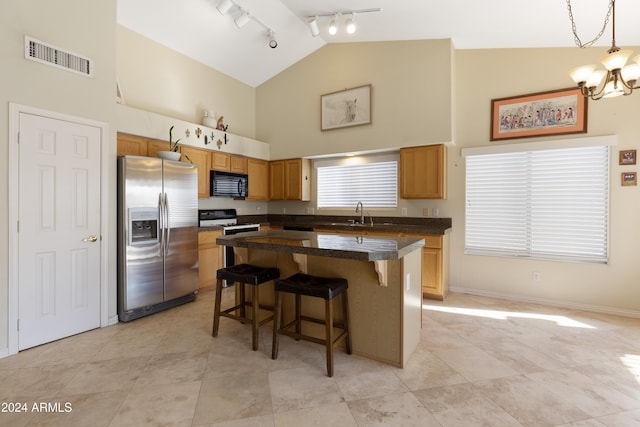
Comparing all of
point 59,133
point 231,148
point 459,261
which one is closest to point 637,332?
point 459,261

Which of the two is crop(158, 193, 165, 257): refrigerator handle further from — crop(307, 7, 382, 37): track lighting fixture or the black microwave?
crop(307, 7, 382, 37): track lighting fixture

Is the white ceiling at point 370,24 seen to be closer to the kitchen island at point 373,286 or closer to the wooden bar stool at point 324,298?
→ the kitchen island at point 373,286

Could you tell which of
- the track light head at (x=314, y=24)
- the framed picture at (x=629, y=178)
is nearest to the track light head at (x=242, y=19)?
the track light head at (x=314, y=24)

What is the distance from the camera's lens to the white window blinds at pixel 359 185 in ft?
16.2

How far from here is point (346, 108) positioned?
4.93 metres

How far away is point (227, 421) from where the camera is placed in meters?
1.72

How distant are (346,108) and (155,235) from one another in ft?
11.3

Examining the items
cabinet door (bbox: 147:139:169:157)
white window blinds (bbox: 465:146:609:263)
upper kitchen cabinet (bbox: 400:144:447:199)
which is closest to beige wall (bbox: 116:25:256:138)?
cabinet door (bbox: 147:139:169:157)

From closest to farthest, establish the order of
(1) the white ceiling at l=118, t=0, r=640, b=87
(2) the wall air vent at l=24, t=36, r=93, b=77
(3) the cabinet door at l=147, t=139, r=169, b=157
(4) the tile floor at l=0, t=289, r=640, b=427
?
(4) the tile floor at l=0, t=289, r=640, b=427, (2) the wall air vent at l=24, t=36, r=93, b=77, (1) the white ceiling at l=118, t=0, r=640, b=87, (3) the cabinet door at l=147, t=139, r=169, b=157

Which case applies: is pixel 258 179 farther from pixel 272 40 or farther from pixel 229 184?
pixel 272 40

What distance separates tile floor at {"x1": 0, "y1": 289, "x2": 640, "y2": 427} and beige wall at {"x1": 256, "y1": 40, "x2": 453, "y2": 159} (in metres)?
2.82

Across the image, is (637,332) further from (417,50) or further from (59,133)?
(59,133)

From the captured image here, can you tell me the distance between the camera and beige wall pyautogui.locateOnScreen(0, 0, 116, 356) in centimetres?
246

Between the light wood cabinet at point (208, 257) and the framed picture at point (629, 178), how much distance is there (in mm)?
5149
